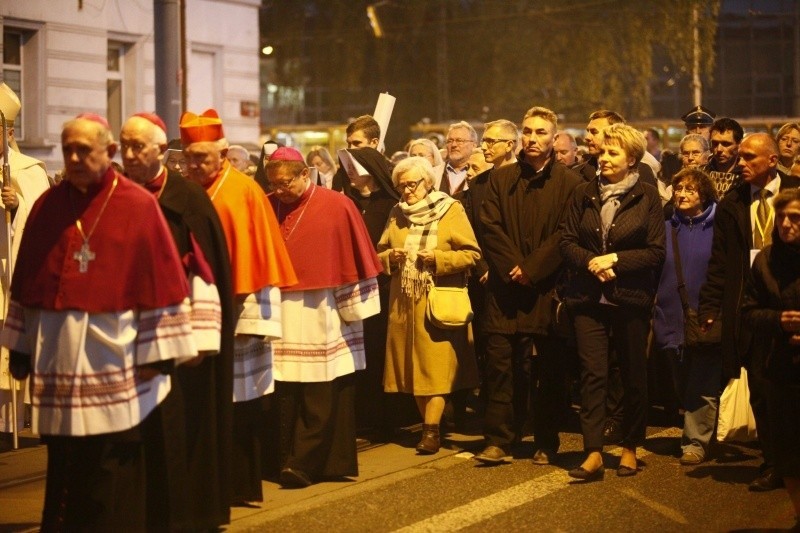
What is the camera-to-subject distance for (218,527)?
25.1 feet

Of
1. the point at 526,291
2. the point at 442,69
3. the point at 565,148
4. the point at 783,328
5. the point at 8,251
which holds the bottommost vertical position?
the point at 783,328

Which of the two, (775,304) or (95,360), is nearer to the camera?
(95,360)

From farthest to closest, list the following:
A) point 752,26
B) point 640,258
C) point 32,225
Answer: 1. point 752,26
2. point 640,258
3. point 32,225

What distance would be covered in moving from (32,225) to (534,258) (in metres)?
3.55

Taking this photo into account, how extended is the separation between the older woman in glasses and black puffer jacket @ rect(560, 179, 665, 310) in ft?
2.85

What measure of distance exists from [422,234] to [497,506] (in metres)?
2.35

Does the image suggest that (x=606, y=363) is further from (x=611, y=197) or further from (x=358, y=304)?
(x=358, y=304)

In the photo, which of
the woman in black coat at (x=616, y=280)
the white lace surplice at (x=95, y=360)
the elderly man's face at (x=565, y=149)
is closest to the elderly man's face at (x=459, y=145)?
the elderly man's face at (x=565, y=149)

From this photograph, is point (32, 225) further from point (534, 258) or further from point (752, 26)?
point (752, 26)

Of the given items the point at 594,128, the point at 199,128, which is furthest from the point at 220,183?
the point at 594,128

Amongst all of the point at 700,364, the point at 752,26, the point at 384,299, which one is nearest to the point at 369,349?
the point at 384,299

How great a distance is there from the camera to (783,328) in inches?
308

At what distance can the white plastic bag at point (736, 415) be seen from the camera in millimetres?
9242

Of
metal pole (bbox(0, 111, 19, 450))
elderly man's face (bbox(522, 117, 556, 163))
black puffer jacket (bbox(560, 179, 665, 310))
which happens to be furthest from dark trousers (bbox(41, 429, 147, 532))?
elderly man's face (bbox(522, 117, 556, 163))
